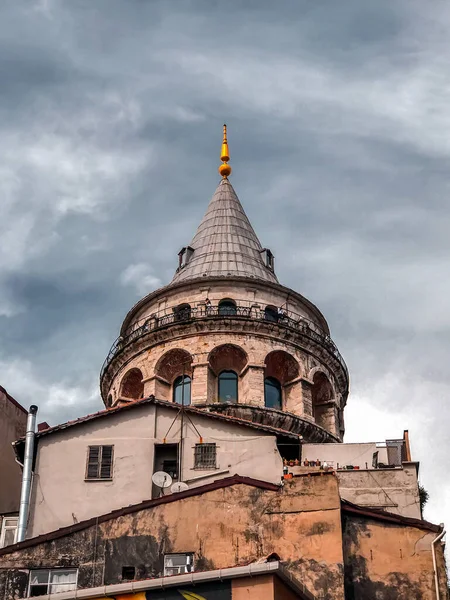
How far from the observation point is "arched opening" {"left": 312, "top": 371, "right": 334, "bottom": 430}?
47.0 metres

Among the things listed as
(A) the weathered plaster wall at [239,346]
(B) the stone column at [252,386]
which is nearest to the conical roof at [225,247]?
(A) the weathered plaster wall at [239,346]

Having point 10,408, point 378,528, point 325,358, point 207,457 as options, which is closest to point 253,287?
point 325,358

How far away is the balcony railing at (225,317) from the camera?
153 ft

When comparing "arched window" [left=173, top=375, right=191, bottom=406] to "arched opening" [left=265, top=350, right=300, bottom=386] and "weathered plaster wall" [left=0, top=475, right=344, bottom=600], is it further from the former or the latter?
"weathered plaster wall" [left=0, top=475, right=344, bottom=600]

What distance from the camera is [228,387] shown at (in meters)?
45.8

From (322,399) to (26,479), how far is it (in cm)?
1956

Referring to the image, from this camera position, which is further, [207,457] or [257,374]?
[257,374]

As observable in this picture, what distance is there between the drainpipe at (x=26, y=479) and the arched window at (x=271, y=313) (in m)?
17.0

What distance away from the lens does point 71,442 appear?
31922 mm

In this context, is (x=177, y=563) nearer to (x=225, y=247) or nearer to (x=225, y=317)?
(x=225, y=317)

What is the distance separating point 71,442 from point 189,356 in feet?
46.7

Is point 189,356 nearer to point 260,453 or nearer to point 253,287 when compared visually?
point 253,287

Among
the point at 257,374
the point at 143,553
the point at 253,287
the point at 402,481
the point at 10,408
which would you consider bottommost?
the point at 143,553

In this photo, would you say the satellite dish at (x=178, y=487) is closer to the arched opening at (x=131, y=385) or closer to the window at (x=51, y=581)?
the window at (x=51, y=581)
